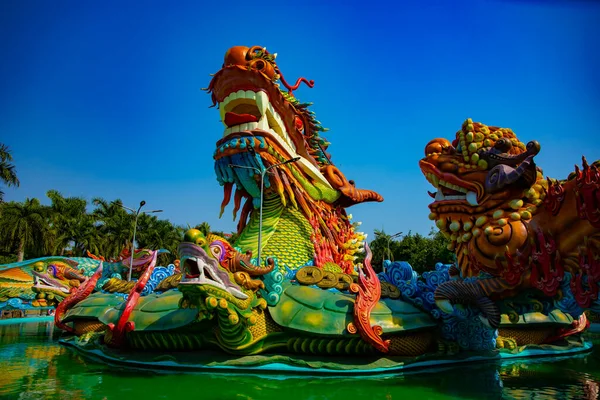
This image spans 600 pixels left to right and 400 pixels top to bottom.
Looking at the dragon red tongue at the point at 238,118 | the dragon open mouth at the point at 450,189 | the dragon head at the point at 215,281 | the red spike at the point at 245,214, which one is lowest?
the dragon head at the point at 215,281

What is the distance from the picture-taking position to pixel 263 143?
12430mm

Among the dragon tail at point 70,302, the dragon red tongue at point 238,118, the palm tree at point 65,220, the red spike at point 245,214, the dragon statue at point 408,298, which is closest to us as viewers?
the dragon statue at point 408,298

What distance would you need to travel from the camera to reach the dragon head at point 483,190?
663 cm

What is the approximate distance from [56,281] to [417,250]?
27778 mm

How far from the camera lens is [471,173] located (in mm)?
7191

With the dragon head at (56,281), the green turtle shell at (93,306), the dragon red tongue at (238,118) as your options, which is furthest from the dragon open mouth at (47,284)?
the dragon red tongue at (238,118)

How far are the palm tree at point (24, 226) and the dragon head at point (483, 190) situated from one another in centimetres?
2719

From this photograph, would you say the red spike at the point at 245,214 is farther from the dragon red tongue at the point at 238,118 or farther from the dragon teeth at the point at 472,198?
the dragon teeth at the point at 472,198

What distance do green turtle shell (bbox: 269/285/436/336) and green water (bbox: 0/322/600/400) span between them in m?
0.79

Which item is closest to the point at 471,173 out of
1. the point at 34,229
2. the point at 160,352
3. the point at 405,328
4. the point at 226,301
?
the point at 405,328

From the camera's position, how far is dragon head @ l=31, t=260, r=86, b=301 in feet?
51.9

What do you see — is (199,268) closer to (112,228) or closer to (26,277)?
(26,277)

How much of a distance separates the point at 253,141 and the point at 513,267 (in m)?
7.85

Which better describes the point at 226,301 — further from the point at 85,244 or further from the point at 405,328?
the point at 85,244
